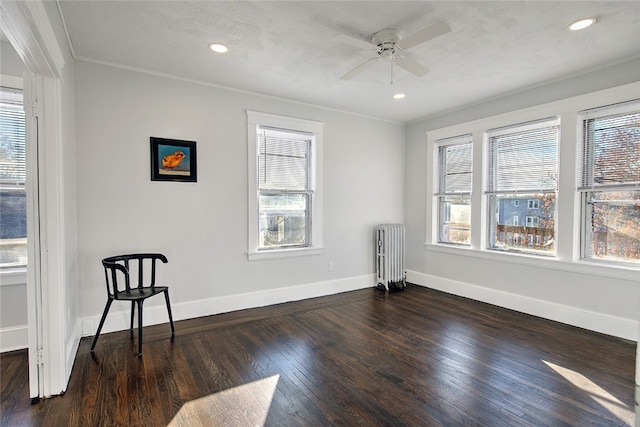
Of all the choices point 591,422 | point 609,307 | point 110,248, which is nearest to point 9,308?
point 110,248

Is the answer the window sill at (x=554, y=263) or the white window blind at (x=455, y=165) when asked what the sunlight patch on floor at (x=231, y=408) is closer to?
the window sill at (x=554, y=263)

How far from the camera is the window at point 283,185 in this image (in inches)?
161

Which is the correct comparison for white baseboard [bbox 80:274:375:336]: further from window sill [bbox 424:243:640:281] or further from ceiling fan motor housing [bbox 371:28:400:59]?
ceiling fan motor housing [bbox 371:28:400:59]

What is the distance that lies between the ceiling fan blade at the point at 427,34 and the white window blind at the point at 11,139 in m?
3.42

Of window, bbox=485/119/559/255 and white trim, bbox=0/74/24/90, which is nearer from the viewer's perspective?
white trim, bbox=0/74/24/90

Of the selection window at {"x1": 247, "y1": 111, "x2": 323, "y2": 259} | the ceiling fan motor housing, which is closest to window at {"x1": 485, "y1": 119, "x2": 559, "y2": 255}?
the ceiling fan motor housing

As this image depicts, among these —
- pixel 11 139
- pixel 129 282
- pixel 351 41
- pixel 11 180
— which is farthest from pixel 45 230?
pixel 351 41

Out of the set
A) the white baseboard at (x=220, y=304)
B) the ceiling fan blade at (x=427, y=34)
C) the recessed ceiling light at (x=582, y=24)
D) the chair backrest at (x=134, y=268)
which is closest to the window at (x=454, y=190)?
the white baseboard at (x=220, y=304)

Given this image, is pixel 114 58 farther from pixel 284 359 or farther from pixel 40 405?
pixel 284 359

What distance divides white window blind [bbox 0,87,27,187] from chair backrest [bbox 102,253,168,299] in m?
1.11

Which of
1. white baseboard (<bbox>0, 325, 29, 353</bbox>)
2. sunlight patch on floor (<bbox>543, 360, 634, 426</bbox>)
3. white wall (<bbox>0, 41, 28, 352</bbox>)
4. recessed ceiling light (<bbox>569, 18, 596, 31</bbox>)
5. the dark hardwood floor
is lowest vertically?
→ the dark hardwood floor

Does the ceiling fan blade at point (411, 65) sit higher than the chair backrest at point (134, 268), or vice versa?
the ceiling fan blade at point (411, 65)

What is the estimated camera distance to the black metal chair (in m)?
2.81

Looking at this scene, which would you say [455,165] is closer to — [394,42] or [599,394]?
[394,42]
